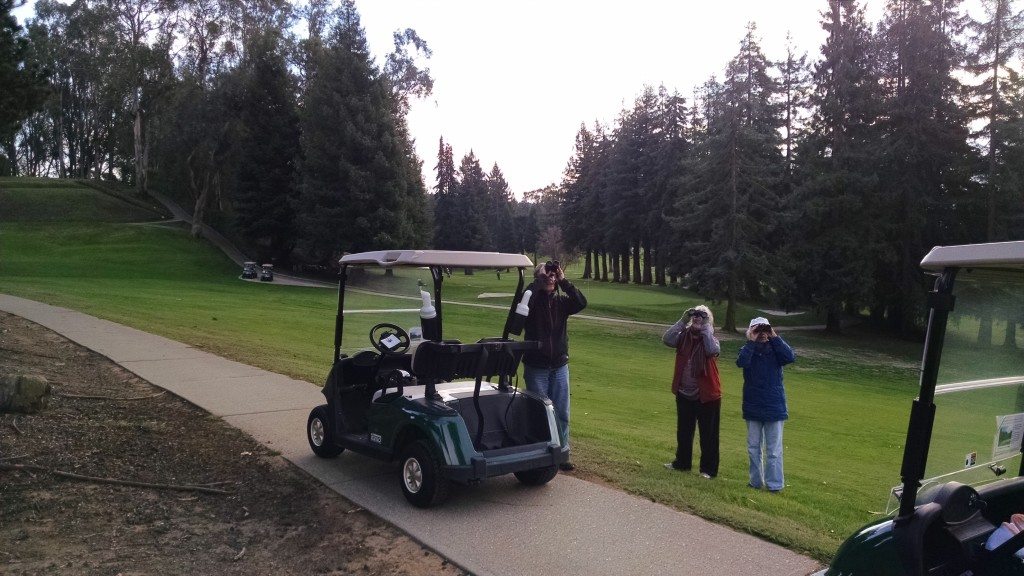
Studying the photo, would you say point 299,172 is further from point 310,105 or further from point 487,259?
point 487,259

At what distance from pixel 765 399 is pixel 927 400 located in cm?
452

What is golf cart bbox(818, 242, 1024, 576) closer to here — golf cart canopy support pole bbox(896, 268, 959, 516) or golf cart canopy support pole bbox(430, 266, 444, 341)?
golf cart canopy support pole bbox(896, 268, 959, 516)

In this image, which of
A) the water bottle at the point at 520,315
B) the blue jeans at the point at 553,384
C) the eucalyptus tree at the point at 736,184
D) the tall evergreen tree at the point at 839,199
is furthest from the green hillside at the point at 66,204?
the water bottle at the point at 520,315

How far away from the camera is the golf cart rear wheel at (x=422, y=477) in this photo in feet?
18.8

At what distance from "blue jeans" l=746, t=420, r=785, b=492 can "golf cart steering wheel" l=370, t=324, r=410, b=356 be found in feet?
11.3

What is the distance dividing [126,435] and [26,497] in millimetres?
1869

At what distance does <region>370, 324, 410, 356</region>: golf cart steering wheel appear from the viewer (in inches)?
272

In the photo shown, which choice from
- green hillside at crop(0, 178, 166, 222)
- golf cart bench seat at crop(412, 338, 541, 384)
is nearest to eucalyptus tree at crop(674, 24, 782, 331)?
golf cart bench seat at crop(412, 338, 541, 384)

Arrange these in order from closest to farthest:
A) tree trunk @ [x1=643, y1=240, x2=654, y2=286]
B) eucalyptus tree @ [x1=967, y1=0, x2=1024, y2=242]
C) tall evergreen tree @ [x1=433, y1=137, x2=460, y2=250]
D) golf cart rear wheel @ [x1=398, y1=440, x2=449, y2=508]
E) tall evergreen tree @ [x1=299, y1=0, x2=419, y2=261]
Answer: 1. golf cart rear wheel @ [x1=398, y1=440, x2=449, y2=508]
2. eucalyptus tree @ [x1=967, y1=0, x2=1024, y2=242]
3. tall evergreen tree @ [x1=299, y1=0, x2=419, y2=261]
4. tree trunk @ [x1=643, y1=240, x2=654, y2=286]
5. tall evergreen tree @ [x1=433, y1=137, x2=460, y2=250]

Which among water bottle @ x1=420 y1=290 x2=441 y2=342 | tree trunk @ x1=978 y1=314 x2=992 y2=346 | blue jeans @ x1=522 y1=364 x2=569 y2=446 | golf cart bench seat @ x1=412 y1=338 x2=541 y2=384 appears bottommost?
blue jeans @ x1=522 y1=364 x2=569 y2=446

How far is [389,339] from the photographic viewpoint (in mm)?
6957

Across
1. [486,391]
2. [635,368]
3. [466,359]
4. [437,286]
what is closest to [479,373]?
[466,359]

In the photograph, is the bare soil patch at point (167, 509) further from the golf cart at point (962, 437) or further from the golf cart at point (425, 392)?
the golf cart at point (962, 437)

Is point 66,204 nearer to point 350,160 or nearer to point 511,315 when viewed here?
point 350,160
